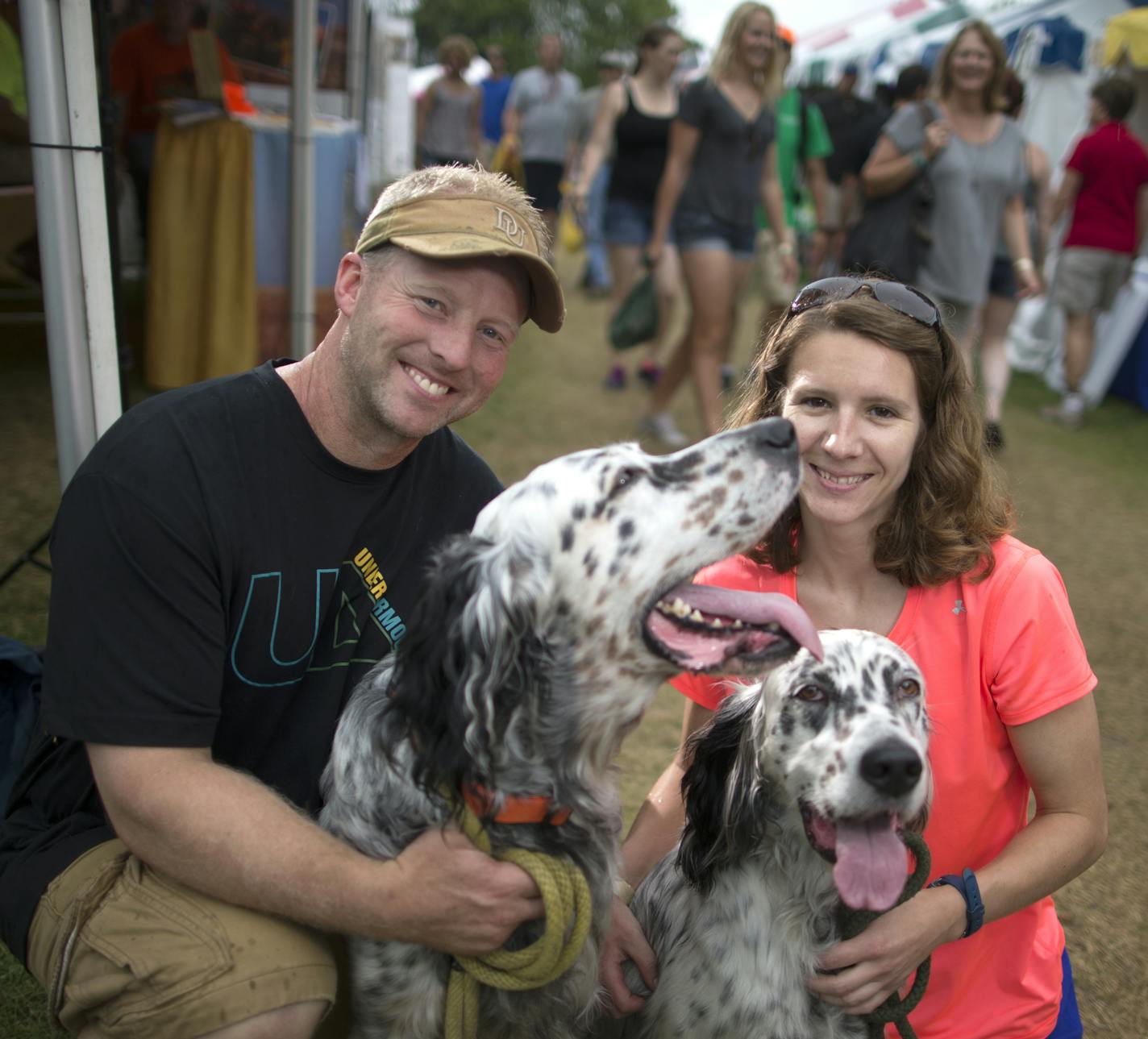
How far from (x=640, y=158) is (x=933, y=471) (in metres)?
5.61

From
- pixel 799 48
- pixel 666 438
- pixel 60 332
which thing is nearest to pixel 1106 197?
pixel 666 438

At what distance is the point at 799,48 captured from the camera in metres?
18.5

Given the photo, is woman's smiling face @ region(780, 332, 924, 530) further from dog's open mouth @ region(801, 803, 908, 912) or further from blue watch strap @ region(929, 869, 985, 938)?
blue watch strap @ region(929, 869, 985, 938)

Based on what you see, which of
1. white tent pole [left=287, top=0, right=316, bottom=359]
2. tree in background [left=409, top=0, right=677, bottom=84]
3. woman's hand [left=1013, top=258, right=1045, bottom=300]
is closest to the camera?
white tent pole [left=287, top=0, right=316, bottom=359]

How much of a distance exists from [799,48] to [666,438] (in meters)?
14.5

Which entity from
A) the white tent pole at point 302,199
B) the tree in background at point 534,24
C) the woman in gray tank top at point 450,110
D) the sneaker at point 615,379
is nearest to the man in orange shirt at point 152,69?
the white tent pole at point 302,199

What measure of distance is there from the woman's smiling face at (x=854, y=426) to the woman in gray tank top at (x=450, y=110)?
29.8ft

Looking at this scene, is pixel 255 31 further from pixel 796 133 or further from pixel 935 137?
pixel 935 137

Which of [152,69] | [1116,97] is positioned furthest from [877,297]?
[1116,97]

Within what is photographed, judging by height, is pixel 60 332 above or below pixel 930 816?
above

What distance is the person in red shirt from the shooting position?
872 centimetres

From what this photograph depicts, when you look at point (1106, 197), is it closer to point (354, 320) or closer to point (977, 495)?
point (977, 495)

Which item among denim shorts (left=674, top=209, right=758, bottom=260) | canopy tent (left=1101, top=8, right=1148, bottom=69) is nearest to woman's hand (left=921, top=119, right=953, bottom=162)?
denim shorts (left=674, top=209, right=758, bottom=260)

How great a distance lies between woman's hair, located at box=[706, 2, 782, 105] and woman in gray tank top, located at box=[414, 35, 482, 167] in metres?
4.93
